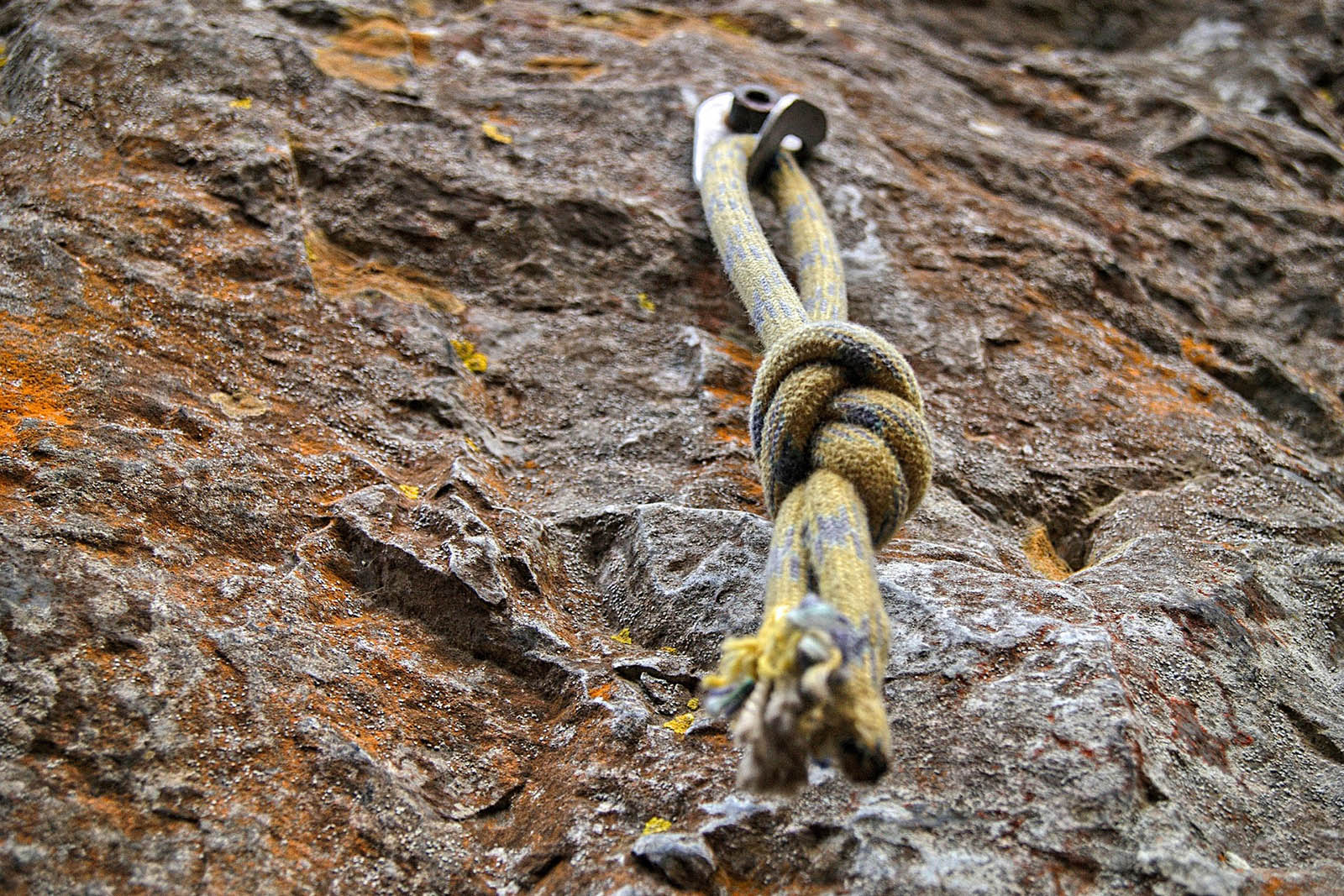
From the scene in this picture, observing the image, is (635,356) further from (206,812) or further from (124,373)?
(206,812)

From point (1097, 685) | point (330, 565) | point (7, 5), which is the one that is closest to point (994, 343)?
point (1097, 685)

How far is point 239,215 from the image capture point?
2.06 m

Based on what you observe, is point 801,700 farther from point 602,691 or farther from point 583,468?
point 583,468

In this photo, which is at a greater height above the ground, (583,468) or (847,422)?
(847,422)

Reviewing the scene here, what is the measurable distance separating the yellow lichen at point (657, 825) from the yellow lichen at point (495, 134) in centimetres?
165

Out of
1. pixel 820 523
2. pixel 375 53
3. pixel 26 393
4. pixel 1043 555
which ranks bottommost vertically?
pixel 1043 555

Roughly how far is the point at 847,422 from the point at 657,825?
547 mm

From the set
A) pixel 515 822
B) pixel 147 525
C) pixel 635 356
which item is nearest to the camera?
pixel 515 822

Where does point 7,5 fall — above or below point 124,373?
above

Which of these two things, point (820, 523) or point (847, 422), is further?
point (847, 422)

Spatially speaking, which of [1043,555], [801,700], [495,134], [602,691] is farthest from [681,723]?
[495,134]

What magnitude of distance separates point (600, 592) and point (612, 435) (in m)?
0.36

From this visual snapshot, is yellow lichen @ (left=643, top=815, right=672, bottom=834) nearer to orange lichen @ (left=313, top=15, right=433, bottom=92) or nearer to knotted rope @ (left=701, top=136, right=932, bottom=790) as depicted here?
knotted rope @ (left=701, top=136, right=932, bottom=790)

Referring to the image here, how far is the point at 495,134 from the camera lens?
2.44 metres
